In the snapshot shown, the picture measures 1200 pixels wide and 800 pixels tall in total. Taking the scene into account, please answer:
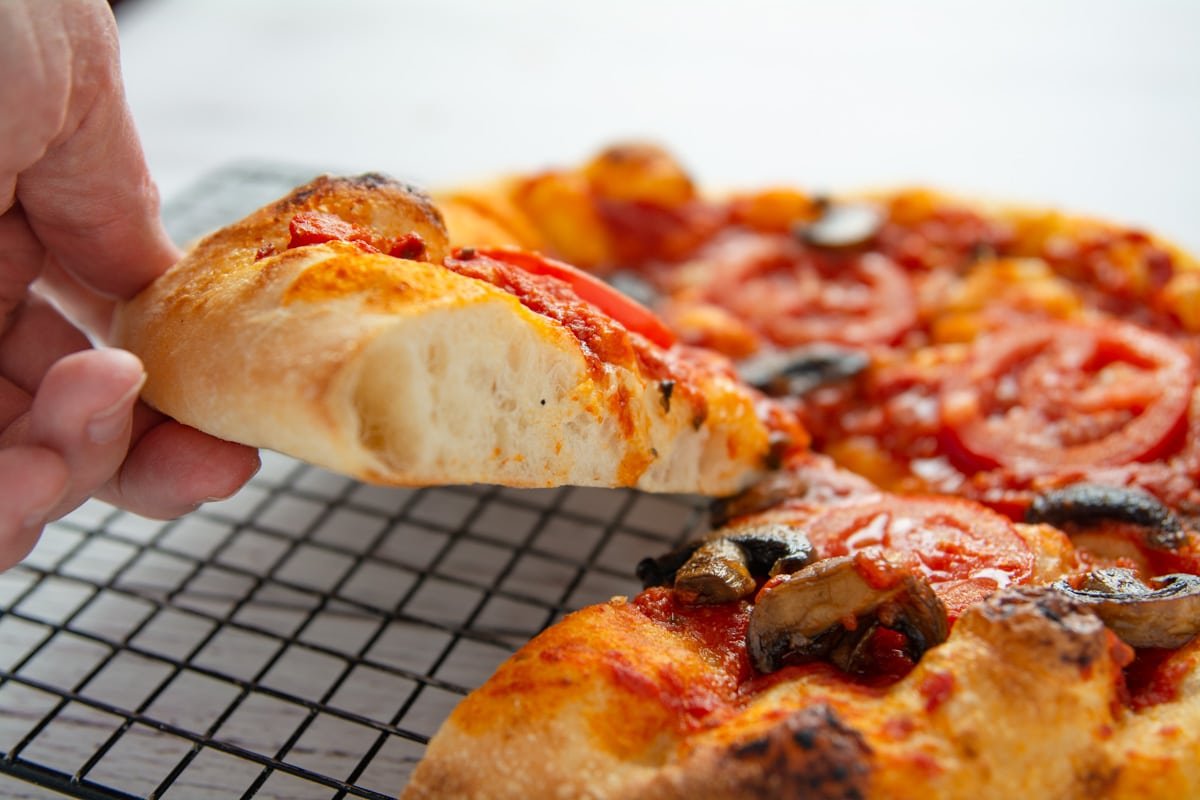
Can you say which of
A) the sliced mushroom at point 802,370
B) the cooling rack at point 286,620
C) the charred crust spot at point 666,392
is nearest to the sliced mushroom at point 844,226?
the sliced mushroom at point 802,370

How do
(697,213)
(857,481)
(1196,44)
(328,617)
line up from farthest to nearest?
(1196,44) → (697,213) → (328,617) → (857,481)

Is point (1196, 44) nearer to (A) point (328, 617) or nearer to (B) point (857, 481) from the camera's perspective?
(B) point (857, 481)

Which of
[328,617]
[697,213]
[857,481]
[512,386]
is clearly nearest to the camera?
[512,386]

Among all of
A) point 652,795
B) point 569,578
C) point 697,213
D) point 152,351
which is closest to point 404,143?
point 697,213

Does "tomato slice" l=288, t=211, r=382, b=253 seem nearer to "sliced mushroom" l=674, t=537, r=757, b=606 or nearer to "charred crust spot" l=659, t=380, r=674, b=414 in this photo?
"charred crust spot" l=659, t=380, r=674, b=414

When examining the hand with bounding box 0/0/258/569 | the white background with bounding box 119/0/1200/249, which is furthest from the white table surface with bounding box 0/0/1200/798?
the hand with bounding box 0/0/258/569

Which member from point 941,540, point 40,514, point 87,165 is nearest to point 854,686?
point 941,540

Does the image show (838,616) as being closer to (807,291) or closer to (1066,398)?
(1066,398)
